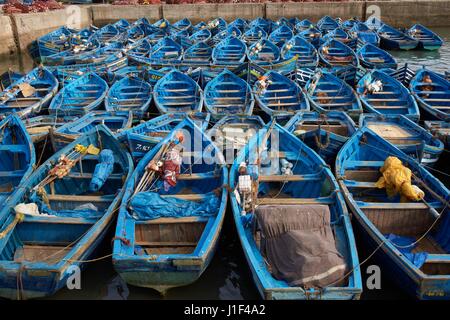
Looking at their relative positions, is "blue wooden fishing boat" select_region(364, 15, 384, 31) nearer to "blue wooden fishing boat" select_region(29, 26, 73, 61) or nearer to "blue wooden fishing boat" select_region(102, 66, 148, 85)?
"blue wooden fishing boat" select_region(102, 66, 148, 85)

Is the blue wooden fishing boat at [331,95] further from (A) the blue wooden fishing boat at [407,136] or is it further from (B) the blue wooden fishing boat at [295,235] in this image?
(B) the blue wooden fishing boat at [295,235]

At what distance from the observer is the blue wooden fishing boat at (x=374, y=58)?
20898mm

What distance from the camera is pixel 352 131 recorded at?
12.4 metres

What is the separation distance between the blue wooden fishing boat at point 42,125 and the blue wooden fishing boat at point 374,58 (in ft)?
53.4

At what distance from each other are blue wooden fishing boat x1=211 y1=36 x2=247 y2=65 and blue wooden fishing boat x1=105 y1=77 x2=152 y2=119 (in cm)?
614

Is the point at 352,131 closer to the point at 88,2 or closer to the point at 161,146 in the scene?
the point at 161,146

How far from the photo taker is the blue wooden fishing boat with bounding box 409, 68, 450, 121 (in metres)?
14.7

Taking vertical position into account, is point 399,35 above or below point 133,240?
above

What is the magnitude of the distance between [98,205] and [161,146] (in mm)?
2501

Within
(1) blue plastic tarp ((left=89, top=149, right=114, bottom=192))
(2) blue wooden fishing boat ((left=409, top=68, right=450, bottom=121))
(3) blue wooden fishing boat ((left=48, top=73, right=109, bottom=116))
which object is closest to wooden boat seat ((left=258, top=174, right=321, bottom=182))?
(1) blue plastic tarp ((left=89, top=149, right=114, bottom=192))

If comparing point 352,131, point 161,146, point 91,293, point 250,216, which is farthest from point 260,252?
point 352,131

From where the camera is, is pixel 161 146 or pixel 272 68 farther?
pixel 272 68

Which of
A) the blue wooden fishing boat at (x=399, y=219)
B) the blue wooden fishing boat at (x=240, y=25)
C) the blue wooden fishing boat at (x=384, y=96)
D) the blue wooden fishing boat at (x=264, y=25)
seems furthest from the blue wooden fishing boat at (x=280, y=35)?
the blue wooden fishing boat at (x=399, y=219)

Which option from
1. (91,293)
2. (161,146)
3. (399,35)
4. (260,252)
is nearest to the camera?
(260,252)
